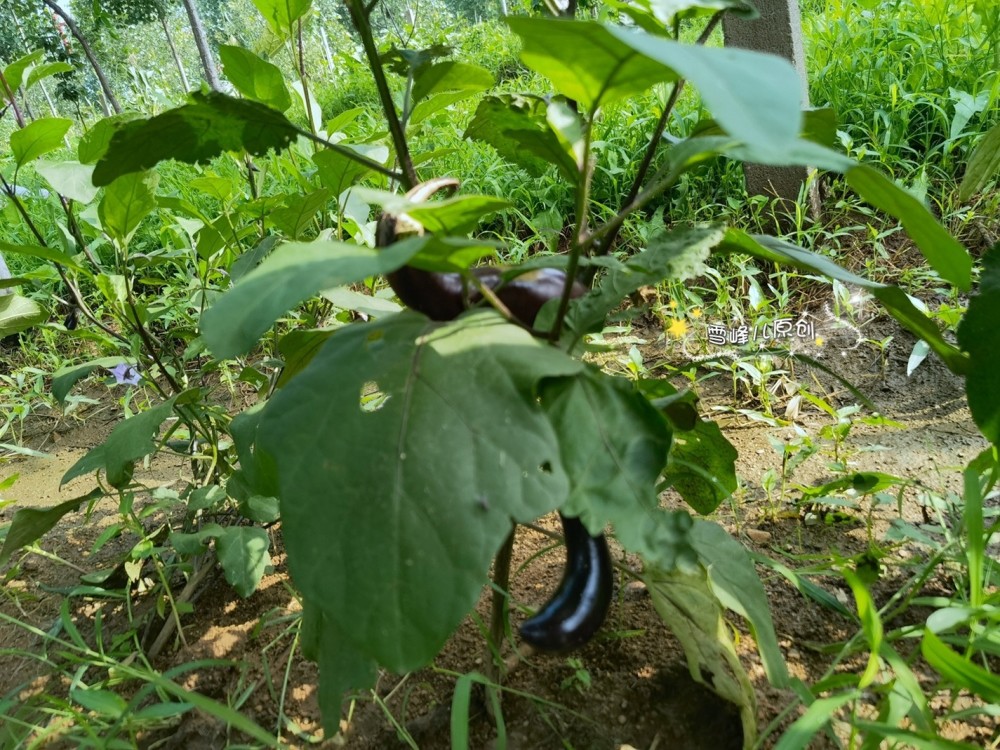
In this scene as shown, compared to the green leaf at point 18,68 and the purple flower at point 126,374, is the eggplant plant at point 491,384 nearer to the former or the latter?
the green leaf at point 18,68

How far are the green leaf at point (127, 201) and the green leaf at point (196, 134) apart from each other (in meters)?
0.38

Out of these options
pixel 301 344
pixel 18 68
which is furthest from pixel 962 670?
pixel 18 68

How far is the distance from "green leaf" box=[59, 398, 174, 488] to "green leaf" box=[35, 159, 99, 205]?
13.0 inches

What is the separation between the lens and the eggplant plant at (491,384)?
0.44 m

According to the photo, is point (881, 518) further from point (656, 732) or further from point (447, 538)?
point (447, 538)

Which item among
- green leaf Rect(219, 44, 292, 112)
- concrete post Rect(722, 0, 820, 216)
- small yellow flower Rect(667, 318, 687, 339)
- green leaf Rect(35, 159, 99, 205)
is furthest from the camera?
concrete post Rect(722, 0, 820, 216)

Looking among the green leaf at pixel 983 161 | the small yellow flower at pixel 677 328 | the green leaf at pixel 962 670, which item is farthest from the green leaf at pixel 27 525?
the green leaf at pixel 983 161

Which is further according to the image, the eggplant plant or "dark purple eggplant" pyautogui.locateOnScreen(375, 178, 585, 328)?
"dark purple eggplant" pyautogui.locateOnScreen(375, 178, 585, 328)

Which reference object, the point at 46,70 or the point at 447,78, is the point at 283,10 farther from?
the point at 46,70

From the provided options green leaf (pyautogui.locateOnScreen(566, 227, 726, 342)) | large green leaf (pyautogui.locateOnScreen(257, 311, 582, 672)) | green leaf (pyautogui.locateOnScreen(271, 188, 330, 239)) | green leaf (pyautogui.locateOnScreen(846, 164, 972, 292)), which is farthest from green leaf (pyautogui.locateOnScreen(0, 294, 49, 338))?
green leaf (pyautogui.locateOnScreen(846, 164, 972, 292))

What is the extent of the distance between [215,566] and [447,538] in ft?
3.07

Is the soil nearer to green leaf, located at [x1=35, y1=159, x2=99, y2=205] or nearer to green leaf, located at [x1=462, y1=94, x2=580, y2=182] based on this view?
green leaf, located at [x1=462, y1=94, x2=580, y2=182]

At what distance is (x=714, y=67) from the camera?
31cm

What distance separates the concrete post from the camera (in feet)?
6.13
